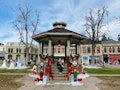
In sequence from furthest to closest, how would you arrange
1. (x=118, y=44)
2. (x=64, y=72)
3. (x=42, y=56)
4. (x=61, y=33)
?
1. (x=118, y=44)
2. (x=42, y=56)
3. (x=61, y=33)
4. (x=64, y=72)

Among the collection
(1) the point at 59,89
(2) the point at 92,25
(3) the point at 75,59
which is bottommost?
(1) the point at 59,89

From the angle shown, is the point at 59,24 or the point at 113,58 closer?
the point at 59,24

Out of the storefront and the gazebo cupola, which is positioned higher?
the gazebo cupola

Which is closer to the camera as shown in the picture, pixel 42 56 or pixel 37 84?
pixel 37 84

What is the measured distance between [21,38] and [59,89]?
29190 mm

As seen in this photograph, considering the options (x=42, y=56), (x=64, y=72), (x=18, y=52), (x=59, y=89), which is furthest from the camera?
(x=18, y=52)

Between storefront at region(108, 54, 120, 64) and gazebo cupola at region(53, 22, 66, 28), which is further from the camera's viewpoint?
storefront at region(108, 54, 120, 64)

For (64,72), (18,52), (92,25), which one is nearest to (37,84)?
(64,72)

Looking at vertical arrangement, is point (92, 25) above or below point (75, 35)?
above

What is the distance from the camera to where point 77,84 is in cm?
1167

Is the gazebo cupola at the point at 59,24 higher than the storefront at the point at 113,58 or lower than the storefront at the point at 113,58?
higher

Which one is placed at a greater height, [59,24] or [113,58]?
[59,24]

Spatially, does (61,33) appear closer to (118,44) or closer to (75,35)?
(75,35)

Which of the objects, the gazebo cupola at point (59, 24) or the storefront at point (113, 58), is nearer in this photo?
the gazebo cupola at point (59, 24)
